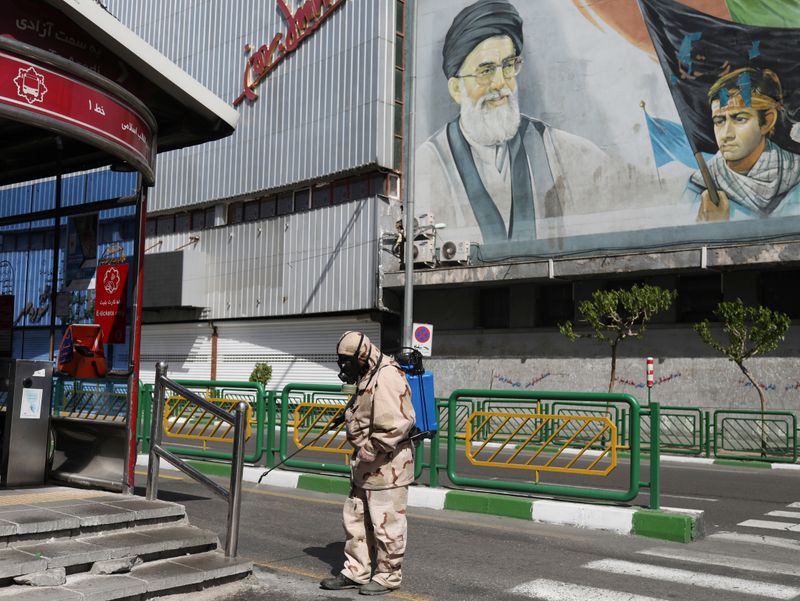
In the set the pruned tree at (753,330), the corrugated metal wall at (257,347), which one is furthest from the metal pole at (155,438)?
the corrugated metal wall at (257,347)

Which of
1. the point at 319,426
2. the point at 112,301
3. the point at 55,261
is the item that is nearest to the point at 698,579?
the point at 112,301

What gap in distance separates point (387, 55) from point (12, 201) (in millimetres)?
20500

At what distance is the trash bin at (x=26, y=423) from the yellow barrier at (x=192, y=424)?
12.3 feet

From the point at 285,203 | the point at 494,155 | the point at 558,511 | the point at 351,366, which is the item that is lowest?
the point at 558,511

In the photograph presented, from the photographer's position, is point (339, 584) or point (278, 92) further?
point (278, 92)

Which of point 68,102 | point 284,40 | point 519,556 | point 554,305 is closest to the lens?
point 68,102

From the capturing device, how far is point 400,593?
20.0 ft

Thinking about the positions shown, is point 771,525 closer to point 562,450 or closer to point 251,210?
point 562,450

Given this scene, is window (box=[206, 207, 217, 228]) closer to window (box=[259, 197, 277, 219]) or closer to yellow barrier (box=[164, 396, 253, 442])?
window (box=[259, 197, 277, 219])

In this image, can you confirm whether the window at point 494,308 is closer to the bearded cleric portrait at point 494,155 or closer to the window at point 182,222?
the bearded cleric portrait at point 494,155

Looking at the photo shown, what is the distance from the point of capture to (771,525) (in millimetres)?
9617

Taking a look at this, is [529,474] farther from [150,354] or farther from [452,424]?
[150,354]

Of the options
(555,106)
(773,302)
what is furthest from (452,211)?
(773,302)

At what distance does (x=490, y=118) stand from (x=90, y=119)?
20.8m
